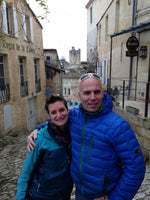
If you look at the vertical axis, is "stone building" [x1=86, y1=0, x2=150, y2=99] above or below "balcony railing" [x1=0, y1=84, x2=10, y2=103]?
above

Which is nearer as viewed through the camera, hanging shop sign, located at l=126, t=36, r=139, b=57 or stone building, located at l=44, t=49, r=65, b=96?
hanging shop sign, located at l=126, t=36, r=139, b=57

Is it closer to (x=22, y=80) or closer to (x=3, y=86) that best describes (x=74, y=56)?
(x=22, y=80)

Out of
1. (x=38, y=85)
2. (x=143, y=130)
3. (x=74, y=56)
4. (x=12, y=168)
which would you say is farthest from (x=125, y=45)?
(x=74, y=56)

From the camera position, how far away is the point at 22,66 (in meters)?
10.3

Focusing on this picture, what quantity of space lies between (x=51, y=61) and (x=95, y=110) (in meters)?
15.9

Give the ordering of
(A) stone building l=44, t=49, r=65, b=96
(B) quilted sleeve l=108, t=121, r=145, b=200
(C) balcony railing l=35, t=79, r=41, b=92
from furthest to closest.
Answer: (A) stone building l=44, t=49, r=65, b=96
(C) balcony railing l=35, t=79, r=41, b=92
(B) quilted sleeve l=108, t=121, r=145, b=200

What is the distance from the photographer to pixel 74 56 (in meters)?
42.4

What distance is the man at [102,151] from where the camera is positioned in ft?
4.29

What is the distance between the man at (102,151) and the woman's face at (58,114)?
17cm

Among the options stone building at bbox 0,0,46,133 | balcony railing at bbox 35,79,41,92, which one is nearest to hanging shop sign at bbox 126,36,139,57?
stone building at bbox 0,0,46,133

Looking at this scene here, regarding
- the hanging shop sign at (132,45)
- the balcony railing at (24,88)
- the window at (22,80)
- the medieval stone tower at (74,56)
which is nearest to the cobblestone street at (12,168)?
the balcony railing at (24,88)

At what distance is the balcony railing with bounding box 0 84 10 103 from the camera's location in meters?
8.05

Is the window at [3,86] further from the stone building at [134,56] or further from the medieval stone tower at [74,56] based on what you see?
the medieval stone tower at [74,56]

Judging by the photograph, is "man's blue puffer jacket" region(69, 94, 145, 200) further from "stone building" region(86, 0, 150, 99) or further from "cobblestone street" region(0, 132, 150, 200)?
"stone building" region(86, 0, 150, 99)
